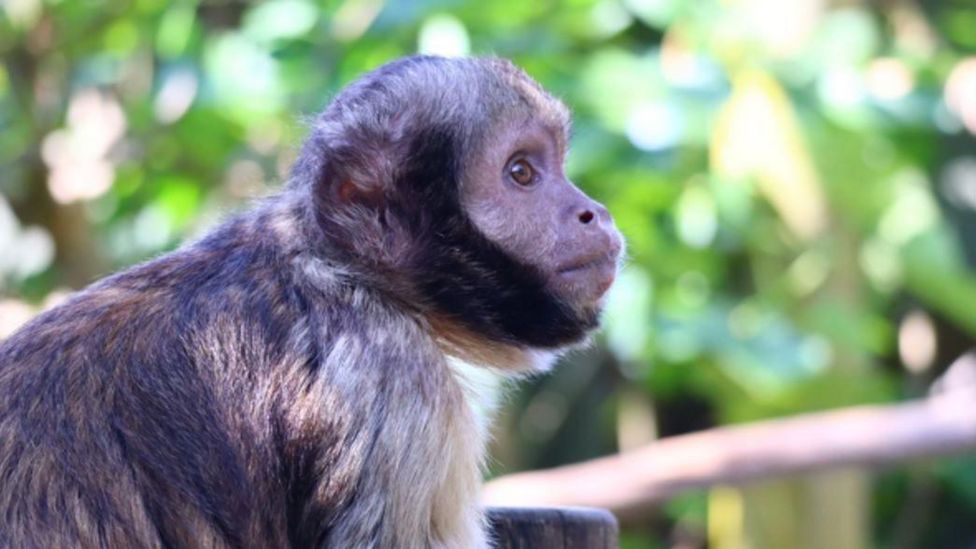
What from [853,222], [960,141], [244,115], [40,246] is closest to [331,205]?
[244,115]

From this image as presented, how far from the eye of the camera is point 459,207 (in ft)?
15.2

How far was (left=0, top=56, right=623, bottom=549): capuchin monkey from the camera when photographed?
3918 mm

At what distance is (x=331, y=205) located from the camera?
4.52 m

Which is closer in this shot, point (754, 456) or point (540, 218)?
point (540, 218)

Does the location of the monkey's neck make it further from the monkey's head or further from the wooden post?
the wooden post

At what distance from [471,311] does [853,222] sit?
4.75m

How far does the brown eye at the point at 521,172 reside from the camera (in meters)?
4.77

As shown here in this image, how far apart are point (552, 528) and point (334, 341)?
2.67 ft

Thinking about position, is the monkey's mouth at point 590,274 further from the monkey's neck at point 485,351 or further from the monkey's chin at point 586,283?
the monkey's neck at point 485,351

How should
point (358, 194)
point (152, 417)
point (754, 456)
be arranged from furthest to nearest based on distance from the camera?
point (754, 456), point (358, 194), point (152, 417)

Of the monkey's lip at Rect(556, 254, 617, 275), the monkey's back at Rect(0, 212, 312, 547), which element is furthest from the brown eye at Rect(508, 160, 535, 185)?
the monkey's back at Rect(0, 212, 312, 547)

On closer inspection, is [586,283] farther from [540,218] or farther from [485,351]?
[485,351]

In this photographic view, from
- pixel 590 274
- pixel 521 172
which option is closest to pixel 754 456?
pixel 590 274

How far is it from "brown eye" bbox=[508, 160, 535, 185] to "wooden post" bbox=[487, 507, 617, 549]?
93cm
